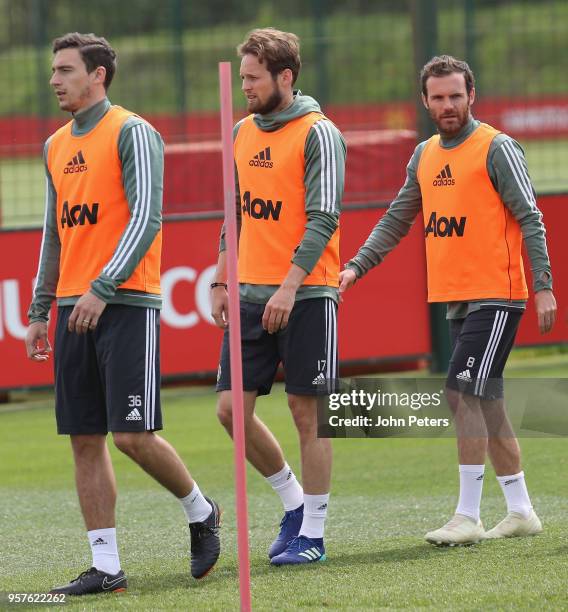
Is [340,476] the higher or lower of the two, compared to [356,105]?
lower

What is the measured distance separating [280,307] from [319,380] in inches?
16.5

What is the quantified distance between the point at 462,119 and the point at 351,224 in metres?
5.30

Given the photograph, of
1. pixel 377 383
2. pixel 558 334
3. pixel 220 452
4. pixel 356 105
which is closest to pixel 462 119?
pixel 377 383

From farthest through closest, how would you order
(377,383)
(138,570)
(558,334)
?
(558,334)
(138,570)
(377,383)

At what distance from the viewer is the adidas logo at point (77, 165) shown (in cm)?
574

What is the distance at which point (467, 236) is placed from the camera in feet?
21.2

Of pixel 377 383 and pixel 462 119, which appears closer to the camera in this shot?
pixel 377 383

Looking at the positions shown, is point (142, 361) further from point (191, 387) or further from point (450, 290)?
point (191, 387)

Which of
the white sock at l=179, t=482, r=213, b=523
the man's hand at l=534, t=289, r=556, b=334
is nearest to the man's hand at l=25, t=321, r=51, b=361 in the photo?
the white sock at l=179, t=482, r=213, b=523

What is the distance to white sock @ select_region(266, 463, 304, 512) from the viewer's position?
6.41 m

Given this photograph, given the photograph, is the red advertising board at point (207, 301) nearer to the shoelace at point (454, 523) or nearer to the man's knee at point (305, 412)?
the man's knee at point (305, 412)

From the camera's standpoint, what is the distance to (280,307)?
19.5 ft

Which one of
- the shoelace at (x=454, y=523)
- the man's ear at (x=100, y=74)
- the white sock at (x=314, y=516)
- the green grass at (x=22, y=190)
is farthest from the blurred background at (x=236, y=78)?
the man's ear at (x=100, y=74)

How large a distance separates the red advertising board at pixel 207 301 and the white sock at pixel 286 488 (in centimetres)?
475
